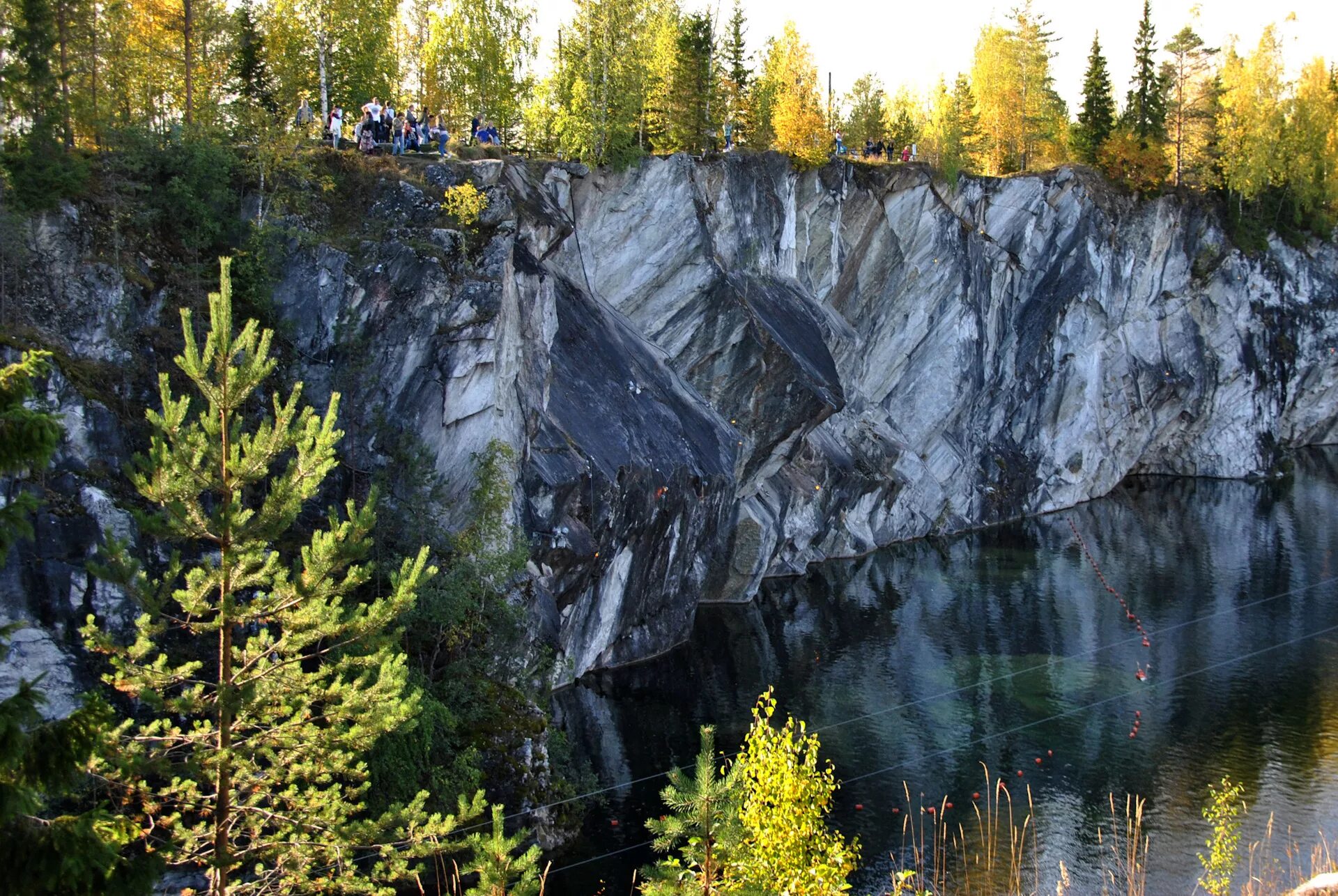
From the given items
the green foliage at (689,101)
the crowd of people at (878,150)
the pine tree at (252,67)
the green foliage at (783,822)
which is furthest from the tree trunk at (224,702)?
the crowd of people at (878,150)

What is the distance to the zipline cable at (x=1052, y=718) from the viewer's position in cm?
2853

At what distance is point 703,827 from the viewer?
1256 cm

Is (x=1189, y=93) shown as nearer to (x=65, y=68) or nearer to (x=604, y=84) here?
(x=604, y=84)

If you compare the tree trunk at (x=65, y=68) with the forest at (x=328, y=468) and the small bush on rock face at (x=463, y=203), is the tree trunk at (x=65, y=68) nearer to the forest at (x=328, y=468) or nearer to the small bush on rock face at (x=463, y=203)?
the forest at (x=328, y=468)

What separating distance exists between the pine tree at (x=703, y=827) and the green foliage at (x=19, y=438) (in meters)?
6.71

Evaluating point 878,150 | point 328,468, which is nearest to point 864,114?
point 878,150

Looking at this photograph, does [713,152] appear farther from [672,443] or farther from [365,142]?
[365,142]

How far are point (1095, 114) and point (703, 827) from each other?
68.1m

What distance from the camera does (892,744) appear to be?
34469 millimetres

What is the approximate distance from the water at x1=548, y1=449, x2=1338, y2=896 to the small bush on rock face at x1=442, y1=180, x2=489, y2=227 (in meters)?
15.9

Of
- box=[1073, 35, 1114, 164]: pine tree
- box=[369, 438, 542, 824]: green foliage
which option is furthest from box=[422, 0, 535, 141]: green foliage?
box=[1073, 35, 1114, 164]: pine tree

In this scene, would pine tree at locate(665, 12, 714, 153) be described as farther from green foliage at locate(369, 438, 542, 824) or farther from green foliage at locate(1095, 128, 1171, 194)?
green foliage at locate(1095, 128, 1171, 194)

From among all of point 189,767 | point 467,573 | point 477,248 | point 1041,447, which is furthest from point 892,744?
point 1041,447

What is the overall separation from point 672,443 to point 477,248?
1126cm
